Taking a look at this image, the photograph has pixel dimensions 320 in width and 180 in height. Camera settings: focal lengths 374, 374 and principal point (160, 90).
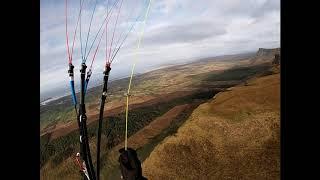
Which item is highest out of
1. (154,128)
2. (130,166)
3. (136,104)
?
(136,104)

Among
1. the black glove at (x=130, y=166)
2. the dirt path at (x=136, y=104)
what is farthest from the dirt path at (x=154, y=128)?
the black glove at (x=130, y=166)

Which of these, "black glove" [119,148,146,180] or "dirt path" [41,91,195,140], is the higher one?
"dirt path" [41,91,195,140]

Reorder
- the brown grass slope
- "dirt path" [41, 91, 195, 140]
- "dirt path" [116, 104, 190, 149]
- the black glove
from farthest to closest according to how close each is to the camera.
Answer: "dirt path" [41, 91, 195, 140] → "dirt path" [116, 104, 190, 149] → the brown grass slope → the black glove

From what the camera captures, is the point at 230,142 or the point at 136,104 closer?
the point at 230,142

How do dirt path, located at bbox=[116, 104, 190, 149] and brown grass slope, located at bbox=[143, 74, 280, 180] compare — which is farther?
dirt path, located at bbox=[116, 104, 190, 149]

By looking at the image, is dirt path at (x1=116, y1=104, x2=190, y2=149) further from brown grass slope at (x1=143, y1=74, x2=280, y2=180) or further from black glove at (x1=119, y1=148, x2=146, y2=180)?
black glove at (x1=119, y1=148, x2=146, y2=180)

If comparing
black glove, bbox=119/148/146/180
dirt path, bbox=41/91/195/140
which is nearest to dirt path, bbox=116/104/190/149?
dirt path, bbox=41/91/195/140

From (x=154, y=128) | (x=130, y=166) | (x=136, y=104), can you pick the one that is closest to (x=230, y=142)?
(x=154, y=128)

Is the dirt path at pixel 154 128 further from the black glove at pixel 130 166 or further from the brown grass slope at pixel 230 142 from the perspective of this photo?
the black glove at pixel 130 166

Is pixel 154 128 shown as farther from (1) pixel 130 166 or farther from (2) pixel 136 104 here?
(1) pixel 130 166
